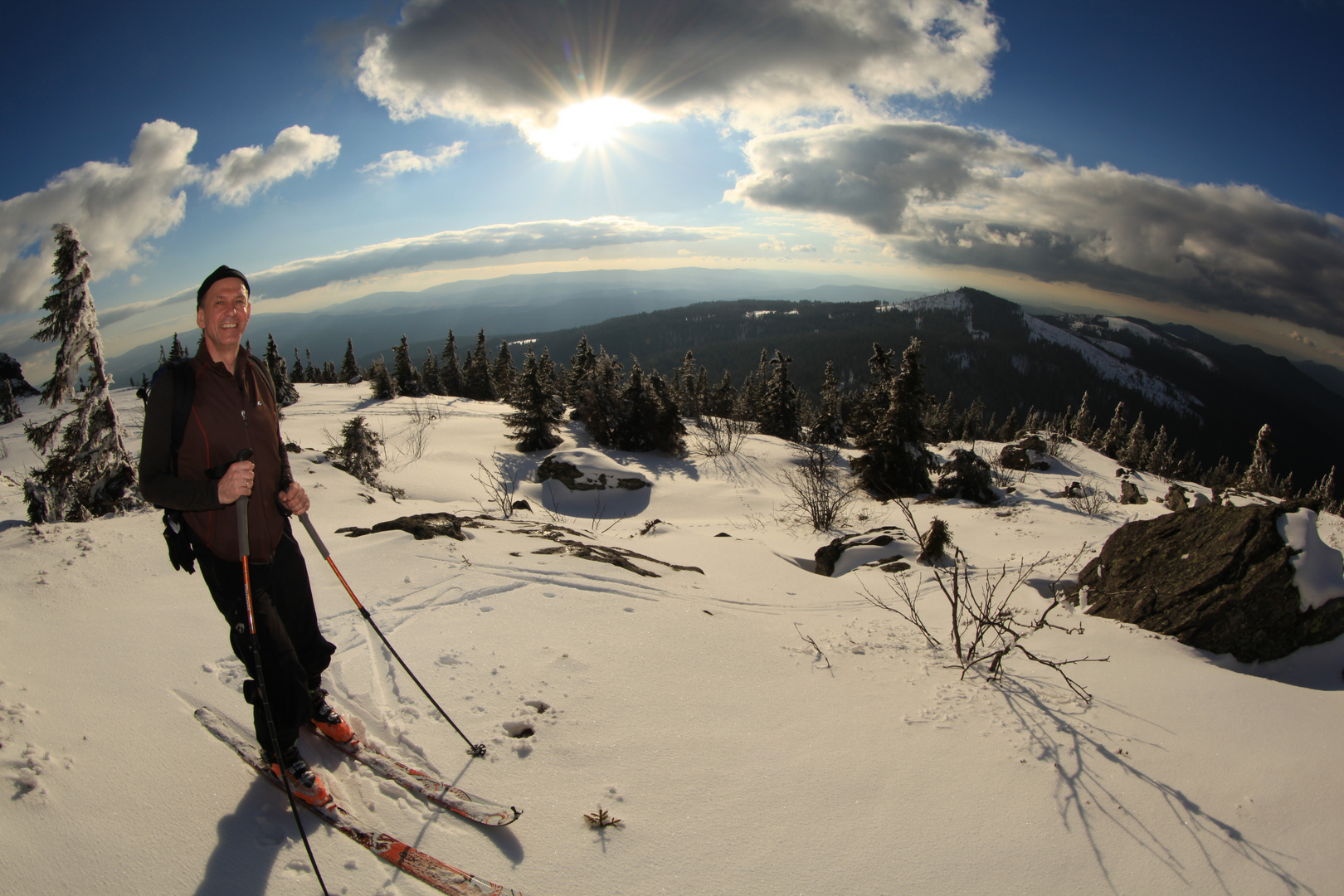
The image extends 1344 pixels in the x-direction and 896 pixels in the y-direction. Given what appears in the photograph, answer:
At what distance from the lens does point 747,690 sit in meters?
4.21

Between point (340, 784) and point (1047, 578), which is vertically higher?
point (340, 784)

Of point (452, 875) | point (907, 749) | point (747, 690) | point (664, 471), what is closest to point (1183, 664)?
point (907, 749)

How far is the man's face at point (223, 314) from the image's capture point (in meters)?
2.71

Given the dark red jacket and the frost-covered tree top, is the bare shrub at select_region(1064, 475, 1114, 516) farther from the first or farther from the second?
the frost-covered tree top

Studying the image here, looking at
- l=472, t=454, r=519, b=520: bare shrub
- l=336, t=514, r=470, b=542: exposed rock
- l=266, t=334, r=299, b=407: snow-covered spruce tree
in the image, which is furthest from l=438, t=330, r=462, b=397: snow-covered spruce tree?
l=336, t=514, r=470, b=542: exposed rock

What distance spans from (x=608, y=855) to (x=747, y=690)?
1873 mm

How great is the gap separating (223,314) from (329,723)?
7.97 feet

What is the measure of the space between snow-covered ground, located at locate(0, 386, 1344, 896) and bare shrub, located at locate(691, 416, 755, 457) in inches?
858

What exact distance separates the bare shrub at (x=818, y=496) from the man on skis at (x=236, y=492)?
12841mm

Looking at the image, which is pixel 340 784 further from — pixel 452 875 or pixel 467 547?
pixel 467 547

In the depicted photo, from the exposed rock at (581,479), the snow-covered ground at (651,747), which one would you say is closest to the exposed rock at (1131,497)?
the snow-covered ground at (651,747)

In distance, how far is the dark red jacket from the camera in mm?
2463

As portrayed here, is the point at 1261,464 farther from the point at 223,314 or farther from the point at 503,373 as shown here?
the point at 503,373

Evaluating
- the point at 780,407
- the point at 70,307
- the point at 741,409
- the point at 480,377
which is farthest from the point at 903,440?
the point at 480,377
